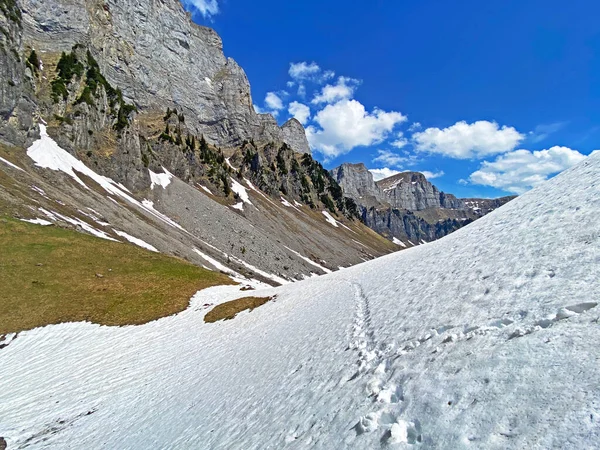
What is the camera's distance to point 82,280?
32.3 meters

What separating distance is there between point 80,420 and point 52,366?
319 inches

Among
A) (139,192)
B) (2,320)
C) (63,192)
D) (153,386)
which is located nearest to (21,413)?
(153,386)

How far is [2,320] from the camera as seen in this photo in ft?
81.8

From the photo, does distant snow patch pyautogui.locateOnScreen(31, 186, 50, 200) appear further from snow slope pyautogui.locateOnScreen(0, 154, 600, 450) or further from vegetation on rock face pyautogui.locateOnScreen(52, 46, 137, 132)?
vegetation on rock face pyautogui.locateOnScreen(52, 46, 137, 132)

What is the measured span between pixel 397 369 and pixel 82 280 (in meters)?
35.0

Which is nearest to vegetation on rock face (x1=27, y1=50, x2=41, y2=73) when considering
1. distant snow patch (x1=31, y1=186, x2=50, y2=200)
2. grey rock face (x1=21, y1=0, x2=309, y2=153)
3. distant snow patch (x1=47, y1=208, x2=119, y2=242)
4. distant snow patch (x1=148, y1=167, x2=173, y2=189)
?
grey rock face (x1=21, y1=0, x2=309, y2=153)

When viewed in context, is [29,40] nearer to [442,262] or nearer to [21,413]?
[21,413]

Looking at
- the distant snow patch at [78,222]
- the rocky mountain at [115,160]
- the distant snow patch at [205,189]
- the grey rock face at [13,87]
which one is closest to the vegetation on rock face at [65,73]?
the rocky mountain at [115,160]

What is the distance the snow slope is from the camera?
4.95 m

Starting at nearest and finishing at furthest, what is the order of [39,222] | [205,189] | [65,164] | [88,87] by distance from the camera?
→ 1. [39,222]
2. [65,164]
3. [88,87]
4. [205,189]

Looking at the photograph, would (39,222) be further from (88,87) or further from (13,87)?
(88,87)

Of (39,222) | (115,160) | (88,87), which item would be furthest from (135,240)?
(88,87)

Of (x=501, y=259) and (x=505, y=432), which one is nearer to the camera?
(x=505, y=432)

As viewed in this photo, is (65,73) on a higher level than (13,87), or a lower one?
higher
